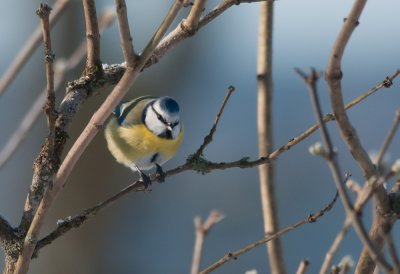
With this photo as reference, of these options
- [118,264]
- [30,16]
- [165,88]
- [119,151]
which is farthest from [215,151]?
[119,151]

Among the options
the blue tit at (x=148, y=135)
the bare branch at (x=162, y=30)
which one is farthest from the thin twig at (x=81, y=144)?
the blue tit at (x=148, y=135)

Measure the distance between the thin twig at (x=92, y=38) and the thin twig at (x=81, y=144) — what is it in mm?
236

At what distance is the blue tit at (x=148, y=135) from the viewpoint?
1.91m

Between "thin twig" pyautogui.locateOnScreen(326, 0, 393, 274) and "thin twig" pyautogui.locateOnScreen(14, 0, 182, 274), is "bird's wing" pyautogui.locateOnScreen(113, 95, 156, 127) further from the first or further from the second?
"thin twig" pyautogui.locateOnScreen(326, 0, 393, 274)

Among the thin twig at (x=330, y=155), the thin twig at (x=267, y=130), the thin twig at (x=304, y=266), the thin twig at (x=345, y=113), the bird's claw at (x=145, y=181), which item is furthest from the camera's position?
the bird's claw at (x=145, y=181)

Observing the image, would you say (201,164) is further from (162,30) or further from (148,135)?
(148,135)

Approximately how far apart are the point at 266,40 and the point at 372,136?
177 inches

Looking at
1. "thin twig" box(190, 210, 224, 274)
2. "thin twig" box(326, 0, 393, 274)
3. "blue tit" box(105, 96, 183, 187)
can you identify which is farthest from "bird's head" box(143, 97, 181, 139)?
"thin twig" box(326, 0, 393, 274)

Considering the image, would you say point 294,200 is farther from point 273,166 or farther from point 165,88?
point 273,166

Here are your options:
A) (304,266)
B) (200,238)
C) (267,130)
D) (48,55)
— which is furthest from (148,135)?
(304,266)

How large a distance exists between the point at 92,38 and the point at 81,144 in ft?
0.90

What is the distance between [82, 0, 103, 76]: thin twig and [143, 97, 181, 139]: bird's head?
0.71 meters

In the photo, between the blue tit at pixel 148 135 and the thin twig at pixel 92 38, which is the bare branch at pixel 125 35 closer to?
the thin twig at pixel 92 38

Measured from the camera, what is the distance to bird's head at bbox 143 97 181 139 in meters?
1.88
